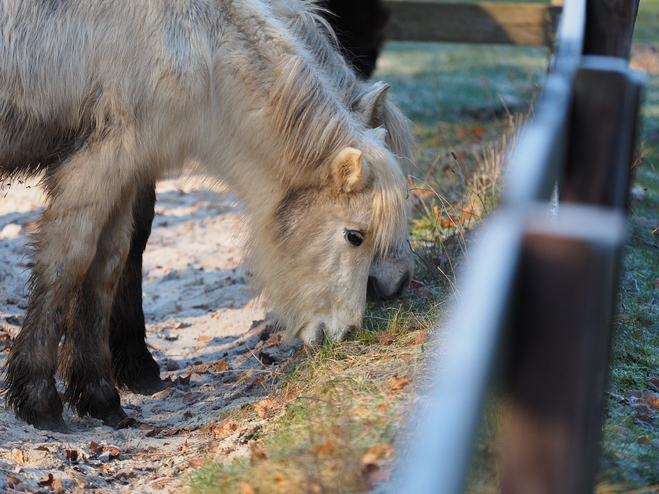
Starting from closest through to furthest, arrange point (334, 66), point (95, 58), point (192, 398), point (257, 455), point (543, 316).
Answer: point (543, 316), point (257, 455), point (95, 58), point (334, 66), point (192, 398)

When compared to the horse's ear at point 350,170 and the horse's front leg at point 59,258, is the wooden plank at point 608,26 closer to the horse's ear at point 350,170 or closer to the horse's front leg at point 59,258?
the horse's ear at point 350,170

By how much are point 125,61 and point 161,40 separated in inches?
8.1

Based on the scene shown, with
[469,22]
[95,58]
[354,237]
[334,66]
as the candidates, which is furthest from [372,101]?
[469,22]

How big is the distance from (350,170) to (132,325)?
5.87 ft

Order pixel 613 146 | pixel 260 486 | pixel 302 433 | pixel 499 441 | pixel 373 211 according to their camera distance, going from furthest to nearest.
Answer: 1. pixel 373 211
2. pixel 302 433
3. pixel 260 486
4. pixel 499 441
5. pixel 613 146

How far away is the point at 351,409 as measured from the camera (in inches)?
99.9

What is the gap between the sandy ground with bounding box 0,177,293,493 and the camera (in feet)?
8.98

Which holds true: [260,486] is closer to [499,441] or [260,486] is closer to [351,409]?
[351,409]

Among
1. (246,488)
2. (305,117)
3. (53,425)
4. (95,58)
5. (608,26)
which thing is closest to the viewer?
(246,488)

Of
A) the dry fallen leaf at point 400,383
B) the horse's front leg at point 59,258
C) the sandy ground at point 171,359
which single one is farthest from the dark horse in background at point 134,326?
the dry fallen leaf at point 400,383

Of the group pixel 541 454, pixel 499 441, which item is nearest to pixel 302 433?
pixel 499 441

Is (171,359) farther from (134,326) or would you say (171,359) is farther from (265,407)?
(265,407)

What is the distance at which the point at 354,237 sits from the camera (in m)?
3.41

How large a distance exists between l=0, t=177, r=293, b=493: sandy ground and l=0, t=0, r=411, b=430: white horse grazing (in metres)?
0.28
